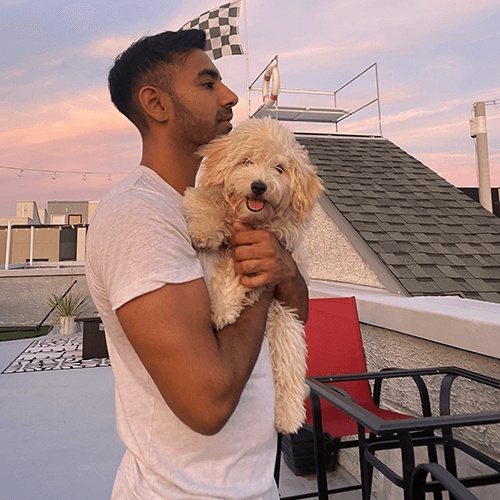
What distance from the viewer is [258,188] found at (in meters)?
1.06

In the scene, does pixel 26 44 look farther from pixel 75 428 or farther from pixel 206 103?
pixel 206 103

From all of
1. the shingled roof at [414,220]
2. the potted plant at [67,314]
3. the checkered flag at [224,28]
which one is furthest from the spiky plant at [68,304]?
the shingled roof at [414,220]

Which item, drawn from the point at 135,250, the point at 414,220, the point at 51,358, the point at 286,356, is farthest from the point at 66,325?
the point at 135,250

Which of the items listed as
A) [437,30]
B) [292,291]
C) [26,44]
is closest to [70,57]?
[26,44]

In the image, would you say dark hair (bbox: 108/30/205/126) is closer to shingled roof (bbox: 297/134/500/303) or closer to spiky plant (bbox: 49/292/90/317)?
shingled roof (bbox: 297/134/500/303)

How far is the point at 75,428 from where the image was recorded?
396 centimetres

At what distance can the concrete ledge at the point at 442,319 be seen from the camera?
5.93ft

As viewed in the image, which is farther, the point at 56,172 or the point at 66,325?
the point at 56,172

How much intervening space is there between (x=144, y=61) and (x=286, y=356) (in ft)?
2.70

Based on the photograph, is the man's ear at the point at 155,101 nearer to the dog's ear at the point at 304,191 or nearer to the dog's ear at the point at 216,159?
the dog's ear at the point at 216,159

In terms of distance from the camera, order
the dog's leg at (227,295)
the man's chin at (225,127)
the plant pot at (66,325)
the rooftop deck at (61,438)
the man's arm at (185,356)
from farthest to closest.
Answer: the plant pot at (66,325) < the rooftop deck at (61,438) < the man's chin at (225,127) < the dog's leg at (227,295) < the man's arm at (185,356)

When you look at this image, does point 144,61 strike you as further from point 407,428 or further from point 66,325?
point 66,325

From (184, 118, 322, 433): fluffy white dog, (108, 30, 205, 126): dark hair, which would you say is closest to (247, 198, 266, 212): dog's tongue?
(184, 118, 322, 433): fluffy white dog

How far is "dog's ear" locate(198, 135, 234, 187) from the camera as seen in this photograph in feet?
3.54
